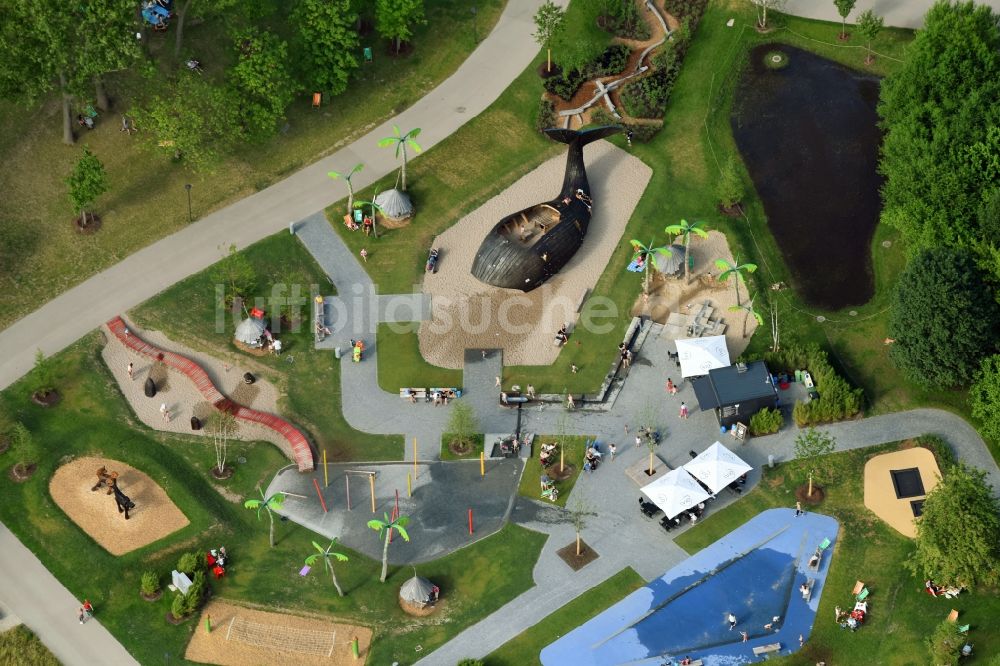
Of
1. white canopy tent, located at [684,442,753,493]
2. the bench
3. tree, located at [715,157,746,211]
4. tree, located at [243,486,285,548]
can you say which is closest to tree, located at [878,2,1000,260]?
tree, located at [715,157,746,211]

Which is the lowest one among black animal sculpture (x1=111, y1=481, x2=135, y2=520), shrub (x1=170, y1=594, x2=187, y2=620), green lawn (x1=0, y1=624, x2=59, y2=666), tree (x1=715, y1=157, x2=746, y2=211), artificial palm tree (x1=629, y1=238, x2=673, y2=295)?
green lawn (x1=0, y1=624, x2=59, y2=666)

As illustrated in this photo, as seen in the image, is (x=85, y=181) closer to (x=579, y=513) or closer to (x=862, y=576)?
(x=579, y=513)

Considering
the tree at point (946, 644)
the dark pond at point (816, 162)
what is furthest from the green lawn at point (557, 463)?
the tree at point (946, 644)

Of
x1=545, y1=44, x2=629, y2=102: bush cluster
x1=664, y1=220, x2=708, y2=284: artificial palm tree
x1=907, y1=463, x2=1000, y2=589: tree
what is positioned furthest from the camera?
x1=545, y1=44, x2=629, y2=102: bush cluster

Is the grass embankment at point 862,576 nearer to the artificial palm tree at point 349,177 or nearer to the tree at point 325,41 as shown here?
the artificial palm tree at point 349,177

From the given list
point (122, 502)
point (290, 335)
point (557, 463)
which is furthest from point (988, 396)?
point (122, 502)

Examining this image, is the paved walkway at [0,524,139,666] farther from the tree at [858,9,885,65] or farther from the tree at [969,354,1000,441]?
the tree at [858,9,885,65]
